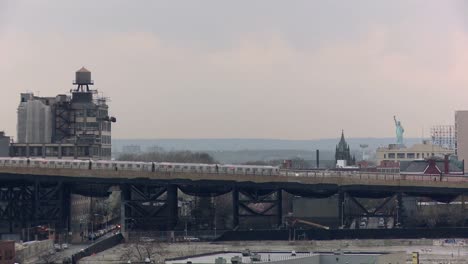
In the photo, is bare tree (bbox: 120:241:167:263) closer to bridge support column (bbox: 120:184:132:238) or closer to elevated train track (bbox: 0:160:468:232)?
bridge support column (bbox: 120:184:132:238)

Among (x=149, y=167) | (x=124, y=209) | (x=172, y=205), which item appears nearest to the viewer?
(x=124, y=209)

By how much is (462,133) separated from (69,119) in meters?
55.2

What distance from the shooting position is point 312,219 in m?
98.4

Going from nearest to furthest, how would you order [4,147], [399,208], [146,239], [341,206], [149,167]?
[146,239] < [341,206] < [149,167] < [399,208] < [4,147]

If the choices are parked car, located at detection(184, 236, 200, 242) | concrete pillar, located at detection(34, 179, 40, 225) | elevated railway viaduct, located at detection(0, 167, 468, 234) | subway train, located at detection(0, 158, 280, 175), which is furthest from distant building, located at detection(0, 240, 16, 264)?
subway train, located at detection(0, 158, 280, 175)

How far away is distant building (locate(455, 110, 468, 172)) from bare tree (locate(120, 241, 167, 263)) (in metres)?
83.8

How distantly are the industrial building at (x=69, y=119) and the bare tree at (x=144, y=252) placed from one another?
146 feet

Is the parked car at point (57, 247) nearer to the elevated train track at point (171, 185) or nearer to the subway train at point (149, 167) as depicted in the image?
the elevated train track at point (171, 185)

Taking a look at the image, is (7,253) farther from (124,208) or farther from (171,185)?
(171,185)

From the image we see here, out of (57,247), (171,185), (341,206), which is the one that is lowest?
(57,247)

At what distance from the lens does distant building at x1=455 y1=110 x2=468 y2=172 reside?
16070cm

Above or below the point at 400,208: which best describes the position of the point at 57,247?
below

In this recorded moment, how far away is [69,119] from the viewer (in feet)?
426

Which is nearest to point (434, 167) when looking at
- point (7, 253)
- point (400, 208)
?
point (400, 208)
